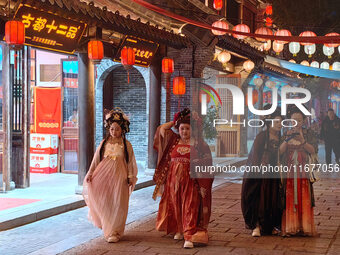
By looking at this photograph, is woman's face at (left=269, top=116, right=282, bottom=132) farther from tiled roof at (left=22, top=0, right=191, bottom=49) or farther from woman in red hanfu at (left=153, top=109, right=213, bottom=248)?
tiled roof at (left=22, top=0, right=191, bottom=49)

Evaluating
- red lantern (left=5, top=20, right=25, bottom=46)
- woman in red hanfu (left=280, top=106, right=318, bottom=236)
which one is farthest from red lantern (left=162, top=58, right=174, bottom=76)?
woman in red hanfu (left=280, top=106, right=318, bottom=236)

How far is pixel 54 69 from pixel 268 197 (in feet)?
31.4

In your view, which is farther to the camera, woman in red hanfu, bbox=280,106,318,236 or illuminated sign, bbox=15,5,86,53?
illuminated sign, bbox=15,5,86,53

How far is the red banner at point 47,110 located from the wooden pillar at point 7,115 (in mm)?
2968

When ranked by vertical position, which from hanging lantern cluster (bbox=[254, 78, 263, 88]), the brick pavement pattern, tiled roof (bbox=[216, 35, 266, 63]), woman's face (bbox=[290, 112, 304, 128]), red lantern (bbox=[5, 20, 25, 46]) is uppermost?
tiled roof (bbox=[216, 35, 266, 63])

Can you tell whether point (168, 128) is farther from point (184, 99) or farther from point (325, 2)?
point (325, 2)

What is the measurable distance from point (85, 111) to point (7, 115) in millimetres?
1557

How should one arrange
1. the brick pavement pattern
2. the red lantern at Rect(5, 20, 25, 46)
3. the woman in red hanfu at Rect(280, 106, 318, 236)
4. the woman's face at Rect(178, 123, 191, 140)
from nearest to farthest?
the brick pavement pattern
the woman's face at Rect(178, 123, 191, 140)
the woman in red hanfu at Rect(280, 106, 318, 236)
the red lantern at Rect(5, 20, 25, 46)

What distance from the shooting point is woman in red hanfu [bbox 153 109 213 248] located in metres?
6.88

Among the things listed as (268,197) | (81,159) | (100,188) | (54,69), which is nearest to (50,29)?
(81,159)

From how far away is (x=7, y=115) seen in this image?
10.9 meters

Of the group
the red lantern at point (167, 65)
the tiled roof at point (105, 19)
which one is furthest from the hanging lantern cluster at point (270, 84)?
the red lantern at point (167, 65)

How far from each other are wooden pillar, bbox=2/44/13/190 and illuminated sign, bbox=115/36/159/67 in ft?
8.37

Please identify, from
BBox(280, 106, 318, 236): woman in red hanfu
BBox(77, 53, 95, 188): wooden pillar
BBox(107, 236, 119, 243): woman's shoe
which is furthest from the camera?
BBox(77, 53, 95, 188): wooden pillar
